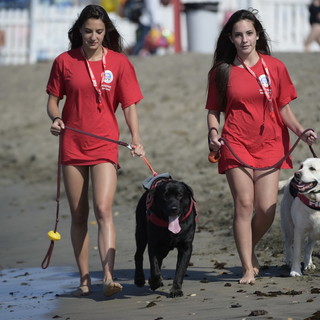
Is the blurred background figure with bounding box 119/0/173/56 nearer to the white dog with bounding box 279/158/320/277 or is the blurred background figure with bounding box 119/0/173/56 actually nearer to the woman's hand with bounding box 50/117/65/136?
the white dog with bounding box 279/158/320/277

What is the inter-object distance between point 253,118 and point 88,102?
123 centimetres

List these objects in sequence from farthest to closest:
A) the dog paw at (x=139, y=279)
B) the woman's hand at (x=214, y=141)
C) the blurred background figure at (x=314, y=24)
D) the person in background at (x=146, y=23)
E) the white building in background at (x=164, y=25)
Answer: the person in background at (x=146, y=23) → the white building in background at (x=164, y=25) → the blurred background figure at (x=314, y=24) → the dog paw at (x=139, y=279) → the woman's hand at (x=214, y=141)

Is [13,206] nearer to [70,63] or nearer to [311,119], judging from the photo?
[311,119]

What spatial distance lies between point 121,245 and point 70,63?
10.0ft

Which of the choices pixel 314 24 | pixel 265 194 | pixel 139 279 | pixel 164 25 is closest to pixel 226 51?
pixel 265 194

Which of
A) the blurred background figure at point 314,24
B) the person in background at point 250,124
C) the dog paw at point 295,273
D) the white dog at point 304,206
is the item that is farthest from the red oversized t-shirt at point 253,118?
the blurred background figure at point 314,24

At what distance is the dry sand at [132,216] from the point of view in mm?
6848

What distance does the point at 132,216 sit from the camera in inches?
450

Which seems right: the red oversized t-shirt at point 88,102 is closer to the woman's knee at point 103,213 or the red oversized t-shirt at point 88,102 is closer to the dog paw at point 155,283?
the woman's knee at point 103,213

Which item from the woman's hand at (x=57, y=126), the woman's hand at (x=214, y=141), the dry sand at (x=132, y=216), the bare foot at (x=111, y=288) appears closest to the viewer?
the dry sand at (x=132, y=216)

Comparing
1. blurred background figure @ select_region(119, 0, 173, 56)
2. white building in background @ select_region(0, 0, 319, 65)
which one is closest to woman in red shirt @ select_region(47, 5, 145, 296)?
white building in background @ select_region(0, 0, 319, 65)

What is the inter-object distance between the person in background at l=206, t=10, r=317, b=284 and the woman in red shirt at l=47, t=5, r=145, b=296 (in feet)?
2.21

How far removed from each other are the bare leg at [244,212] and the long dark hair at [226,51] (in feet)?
1.85

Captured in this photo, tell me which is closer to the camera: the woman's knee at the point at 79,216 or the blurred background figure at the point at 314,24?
the woman's knee at the point at 79,216
